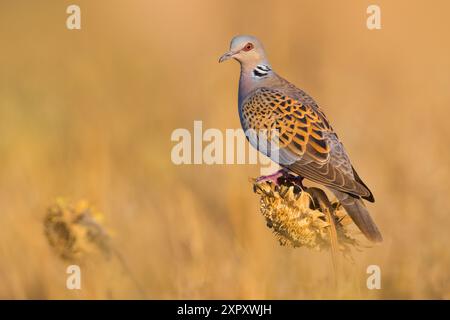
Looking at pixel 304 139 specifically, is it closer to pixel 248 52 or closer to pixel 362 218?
pixel 362 218

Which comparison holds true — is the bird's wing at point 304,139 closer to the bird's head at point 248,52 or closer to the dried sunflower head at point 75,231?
the bird's head at point 248,52

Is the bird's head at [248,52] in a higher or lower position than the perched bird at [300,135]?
higher

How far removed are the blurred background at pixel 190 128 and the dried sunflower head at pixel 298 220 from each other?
8.1 inches

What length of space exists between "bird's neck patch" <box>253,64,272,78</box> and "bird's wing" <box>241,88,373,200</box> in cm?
33

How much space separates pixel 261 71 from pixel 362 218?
1833mm

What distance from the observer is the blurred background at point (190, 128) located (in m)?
4.33

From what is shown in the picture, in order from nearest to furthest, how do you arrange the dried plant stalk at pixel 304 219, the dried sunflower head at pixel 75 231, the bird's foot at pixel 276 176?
the dried plant stalk at pixel 304 219
the dried sunflower head at pixel 75 231
the bird's foot at pixel 276 176

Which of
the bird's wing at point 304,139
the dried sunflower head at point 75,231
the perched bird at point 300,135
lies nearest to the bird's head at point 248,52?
the perched bird at point 300,135

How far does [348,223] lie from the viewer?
378 cm

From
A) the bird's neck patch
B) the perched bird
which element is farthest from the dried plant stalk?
the bird's neck patch

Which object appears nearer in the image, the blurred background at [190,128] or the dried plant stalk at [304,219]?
the dried plant stalk at [304,219]

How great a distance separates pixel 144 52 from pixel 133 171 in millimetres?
2261

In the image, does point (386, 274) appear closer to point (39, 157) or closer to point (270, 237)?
point (270, 237)

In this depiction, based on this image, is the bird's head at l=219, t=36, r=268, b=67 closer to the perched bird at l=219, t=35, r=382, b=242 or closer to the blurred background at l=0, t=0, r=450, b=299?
the perched bird at l=219, t=35, r=382, b=242
